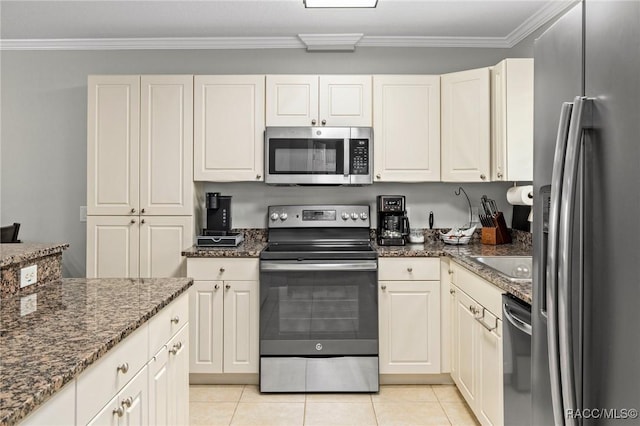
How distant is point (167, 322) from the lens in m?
1.70

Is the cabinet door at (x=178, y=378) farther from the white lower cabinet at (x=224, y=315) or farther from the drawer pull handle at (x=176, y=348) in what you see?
the white lower cabinet at (x=224, y=315)

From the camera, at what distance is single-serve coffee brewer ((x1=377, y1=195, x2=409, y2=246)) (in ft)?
11.2

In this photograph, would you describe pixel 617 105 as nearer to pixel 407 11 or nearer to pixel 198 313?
pixel 407 11

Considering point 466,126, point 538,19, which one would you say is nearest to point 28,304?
point 466,126

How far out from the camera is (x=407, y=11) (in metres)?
3.15

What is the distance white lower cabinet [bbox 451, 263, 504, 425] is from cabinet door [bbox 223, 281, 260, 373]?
1241mm

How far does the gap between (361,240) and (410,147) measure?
0.75 meters

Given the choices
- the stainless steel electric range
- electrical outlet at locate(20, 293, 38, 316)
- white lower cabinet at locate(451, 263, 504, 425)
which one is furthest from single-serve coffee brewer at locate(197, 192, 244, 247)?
electrical outlet at locate(20, 293, 38, 316)

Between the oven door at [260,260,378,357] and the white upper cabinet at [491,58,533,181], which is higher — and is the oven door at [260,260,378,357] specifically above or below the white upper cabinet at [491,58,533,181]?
below

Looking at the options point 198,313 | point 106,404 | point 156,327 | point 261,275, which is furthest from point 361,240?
point 106,404

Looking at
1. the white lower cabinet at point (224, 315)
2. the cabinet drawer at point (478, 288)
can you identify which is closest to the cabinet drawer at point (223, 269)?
the white lower cabinet at point (224, 315)

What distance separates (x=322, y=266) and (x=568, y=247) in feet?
6.85

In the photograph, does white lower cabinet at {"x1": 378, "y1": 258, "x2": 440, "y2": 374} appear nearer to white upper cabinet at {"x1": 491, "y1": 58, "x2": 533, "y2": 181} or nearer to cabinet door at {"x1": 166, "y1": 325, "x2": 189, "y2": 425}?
white upper cabinet at {"x1": 491, "y1": 58, "x2": 533, "y2": 181}

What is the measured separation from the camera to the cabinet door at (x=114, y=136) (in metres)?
3.33
